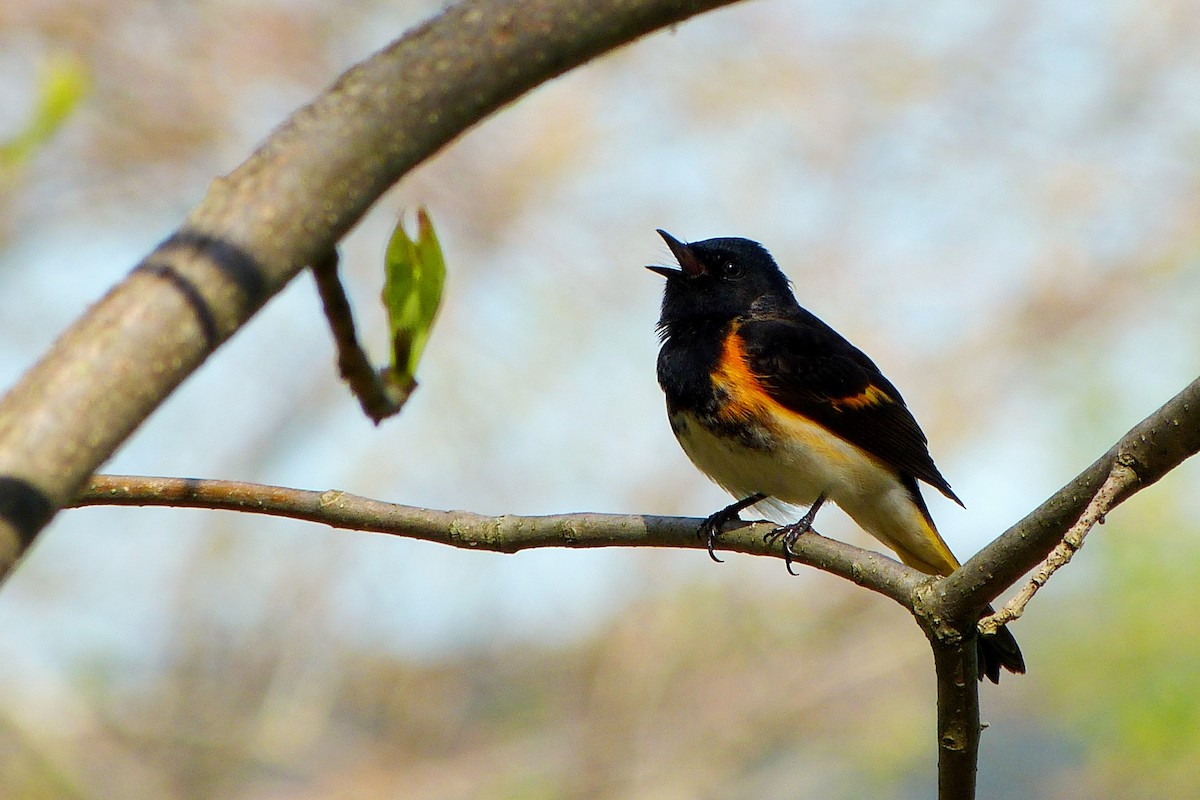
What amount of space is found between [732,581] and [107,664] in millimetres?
4568

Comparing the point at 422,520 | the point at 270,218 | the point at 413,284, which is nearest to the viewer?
the point at 270,218

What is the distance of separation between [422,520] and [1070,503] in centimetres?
136

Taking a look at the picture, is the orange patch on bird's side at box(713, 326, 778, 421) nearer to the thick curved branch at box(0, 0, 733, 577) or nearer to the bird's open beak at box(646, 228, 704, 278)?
the bird's open beak at box(646, 228, 704, 278)

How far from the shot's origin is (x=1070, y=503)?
1903mm

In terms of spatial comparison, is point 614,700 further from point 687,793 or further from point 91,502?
point 91,502

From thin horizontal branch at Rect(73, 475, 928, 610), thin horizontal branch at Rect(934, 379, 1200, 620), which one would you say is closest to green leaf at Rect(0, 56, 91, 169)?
thin horizontal branch at Rect(73, 475, 928, 610)

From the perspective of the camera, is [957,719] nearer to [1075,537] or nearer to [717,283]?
[1075,537]

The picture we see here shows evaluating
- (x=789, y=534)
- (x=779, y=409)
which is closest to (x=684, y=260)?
(x=779, y=409)

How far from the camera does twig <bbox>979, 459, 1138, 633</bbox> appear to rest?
1.77 meters

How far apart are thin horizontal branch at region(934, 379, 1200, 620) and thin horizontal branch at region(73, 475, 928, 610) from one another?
42 cm

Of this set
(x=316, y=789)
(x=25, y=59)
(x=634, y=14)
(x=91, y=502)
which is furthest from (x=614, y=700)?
(x=634, y=14)

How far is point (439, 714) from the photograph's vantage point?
943 cm

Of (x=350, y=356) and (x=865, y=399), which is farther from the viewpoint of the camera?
(x=865, y=399)

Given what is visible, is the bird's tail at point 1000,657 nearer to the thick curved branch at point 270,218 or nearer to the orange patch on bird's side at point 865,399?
the orange patch on bird's side at point 865,399
